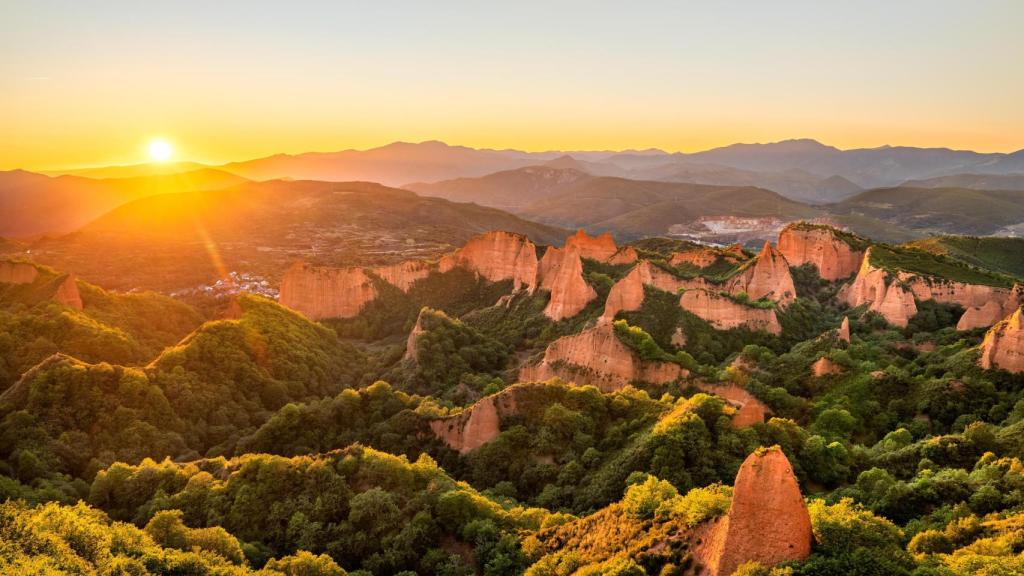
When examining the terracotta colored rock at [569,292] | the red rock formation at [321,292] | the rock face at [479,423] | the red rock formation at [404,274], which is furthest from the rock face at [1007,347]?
the red rock formation at [321,292]

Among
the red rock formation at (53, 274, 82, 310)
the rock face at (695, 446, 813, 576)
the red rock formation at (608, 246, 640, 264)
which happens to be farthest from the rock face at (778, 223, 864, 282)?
the red rock formation at (53, 274, 82, 310)

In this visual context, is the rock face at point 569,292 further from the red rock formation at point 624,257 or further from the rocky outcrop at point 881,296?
the rocky outcrop at point 881,296

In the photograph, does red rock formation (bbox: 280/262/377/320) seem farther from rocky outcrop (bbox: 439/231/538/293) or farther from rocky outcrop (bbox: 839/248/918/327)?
rocky outcrop (bbox: 839/248/918/327)

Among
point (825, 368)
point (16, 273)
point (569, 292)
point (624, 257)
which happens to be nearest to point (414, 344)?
point (569, 292)

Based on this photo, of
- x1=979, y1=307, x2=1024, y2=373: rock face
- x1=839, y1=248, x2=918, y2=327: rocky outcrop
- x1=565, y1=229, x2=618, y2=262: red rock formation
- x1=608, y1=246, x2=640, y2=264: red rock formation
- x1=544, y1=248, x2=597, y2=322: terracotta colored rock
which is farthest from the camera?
x1=565, y1=229, x2=618, y2=262: red rock formation

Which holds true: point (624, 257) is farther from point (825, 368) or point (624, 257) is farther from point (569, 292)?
point (825, 368)

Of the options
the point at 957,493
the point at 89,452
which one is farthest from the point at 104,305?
the point at 957,493

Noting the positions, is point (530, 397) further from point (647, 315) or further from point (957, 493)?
point (647, 315)
